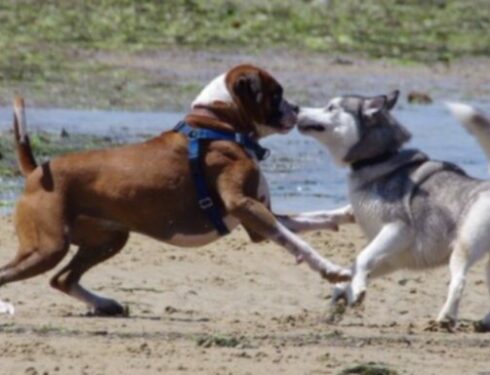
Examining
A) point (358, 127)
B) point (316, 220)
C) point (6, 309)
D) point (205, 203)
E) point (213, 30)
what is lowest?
point (213, 30)

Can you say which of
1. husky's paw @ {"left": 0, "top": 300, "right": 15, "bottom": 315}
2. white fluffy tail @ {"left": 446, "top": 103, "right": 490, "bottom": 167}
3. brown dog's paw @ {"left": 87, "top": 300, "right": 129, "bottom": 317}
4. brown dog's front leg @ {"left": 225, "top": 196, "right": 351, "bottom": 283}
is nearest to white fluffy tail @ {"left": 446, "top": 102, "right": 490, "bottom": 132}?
white fluffy tail @ {"left": 446, "top": 103, "right": 490, "bottom": 167}

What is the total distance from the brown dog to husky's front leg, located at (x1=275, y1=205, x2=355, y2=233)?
0.26 metres

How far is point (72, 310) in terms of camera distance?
11281 millimetres

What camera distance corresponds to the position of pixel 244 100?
36.2 feet

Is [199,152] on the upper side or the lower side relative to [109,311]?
upper

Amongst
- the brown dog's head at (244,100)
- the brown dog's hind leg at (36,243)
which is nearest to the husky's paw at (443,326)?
the brown dog's head at (244,100)

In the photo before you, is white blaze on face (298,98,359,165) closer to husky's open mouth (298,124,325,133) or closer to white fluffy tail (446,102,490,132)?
husky's open mouth (298,124,325,133)

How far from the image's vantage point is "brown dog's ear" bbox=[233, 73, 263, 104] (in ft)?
36.1

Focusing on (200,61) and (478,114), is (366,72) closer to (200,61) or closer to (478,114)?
(200,61)

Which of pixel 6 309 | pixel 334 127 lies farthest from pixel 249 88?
pixel 6 309

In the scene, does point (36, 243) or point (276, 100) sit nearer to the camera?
point (36, 243)

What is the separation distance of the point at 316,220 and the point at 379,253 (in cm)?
45

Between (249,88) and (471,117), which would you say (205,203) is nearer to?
(249,88)

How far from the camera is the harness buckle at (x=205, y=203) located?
424 inches
